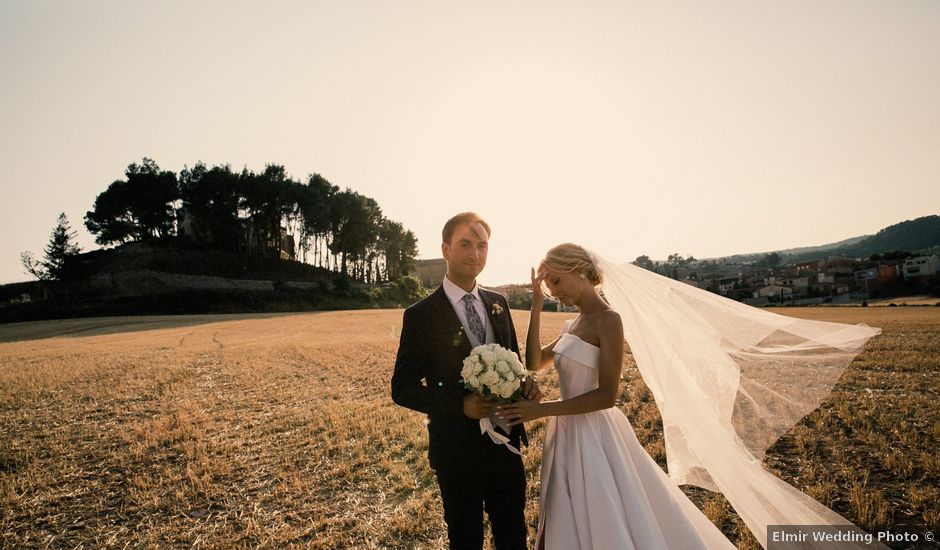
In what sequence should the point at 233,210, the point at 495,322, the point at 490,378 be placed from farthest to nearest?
the point at 233,210
the point at 495,322
the point at 490,378

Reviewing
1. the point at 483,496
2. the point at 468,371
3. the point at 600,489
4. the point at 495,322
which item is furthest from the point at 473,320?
the point at 600,489

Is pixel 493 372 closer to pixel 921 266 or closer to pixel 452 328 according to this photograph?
pixel 452 328

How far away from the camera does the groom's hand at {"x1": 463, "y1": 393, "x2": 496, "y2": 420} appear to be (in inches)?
128

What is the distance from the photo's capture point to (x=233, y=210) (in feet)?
244

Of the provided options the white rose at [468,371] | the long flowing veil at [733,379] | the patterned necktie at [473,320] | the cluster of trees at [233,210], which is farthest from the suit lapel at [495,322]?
the cluster of trees at [233,210]

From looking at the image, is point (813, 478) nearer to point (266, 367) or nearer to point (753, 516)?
point (753, 516)

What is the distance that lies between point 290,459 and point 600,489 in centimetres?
670

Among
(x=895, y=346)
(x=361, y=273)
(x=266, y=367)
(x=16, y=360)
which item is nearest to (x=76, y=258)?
(x=361, y=273)

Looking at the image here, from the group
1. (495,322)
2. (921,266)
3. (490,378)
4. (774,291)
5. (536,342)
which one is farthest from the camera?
(774,291)

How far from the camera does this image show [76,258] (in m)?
72.5

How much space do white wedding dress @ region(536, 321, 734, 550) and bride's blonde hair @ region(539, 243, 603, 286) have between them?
60 centimetres

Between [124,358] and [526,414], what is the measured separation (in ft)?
85.7

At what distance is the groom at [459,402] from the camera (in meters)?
3.42

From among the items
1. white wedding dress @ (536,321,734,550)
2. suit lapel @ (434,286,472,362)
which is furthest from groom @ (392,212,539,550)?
white wedding dress @ (536,321,734,550)
